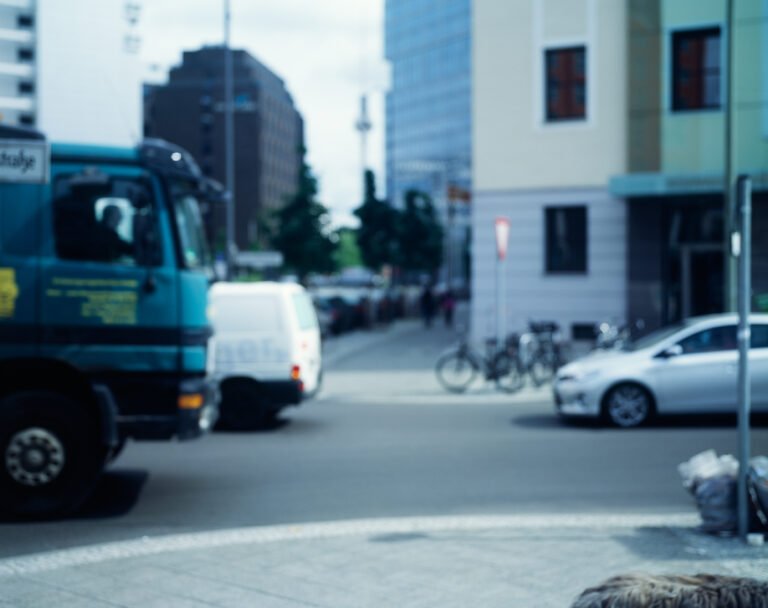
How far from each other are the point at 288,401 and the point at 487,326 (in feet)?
46.2

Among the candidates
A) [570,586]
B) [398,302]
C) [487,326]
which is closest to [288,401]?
[570,586]

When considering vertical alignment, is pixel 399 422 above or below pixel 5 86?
below

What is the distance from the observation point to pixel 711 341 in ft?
44.1

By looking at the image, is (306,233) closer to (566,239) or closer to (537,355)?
(566,239)

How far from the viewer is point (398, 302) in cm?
5331

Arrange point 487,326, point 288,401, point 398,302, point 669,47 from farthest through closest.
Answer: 1. point 398,302
2. point 487,326
3. point 669,47
4. point 288,401

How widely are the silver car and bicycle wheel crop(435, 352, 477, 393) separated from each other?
4937 millimetres

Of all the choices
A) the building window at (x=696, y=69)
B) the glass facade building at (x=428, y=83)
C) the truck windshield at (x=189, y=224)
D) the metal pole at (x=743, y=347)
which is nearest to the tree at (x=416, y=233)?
the building window at (x=696, y=69)

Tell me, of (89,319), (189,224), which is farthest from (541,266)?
(89,319)

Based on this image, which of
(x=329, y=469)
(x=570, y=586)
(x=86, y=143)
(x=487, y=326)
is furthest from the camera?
(x=487, y=326)

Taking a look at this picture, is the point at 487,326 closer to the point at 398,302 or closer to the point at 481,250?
the point at 481,250

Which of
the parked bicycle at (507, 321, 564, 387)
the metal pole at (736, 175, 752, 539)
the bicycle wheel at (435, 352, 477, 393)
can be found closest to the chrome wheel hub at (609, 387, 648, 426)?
the parked bicycle at (507, 321, 564, 387)

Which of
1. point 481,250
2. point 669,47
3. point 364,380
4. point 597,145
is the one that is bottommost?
point 364,380

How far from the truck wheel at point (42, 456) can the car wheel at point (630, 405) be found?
7475 mm
